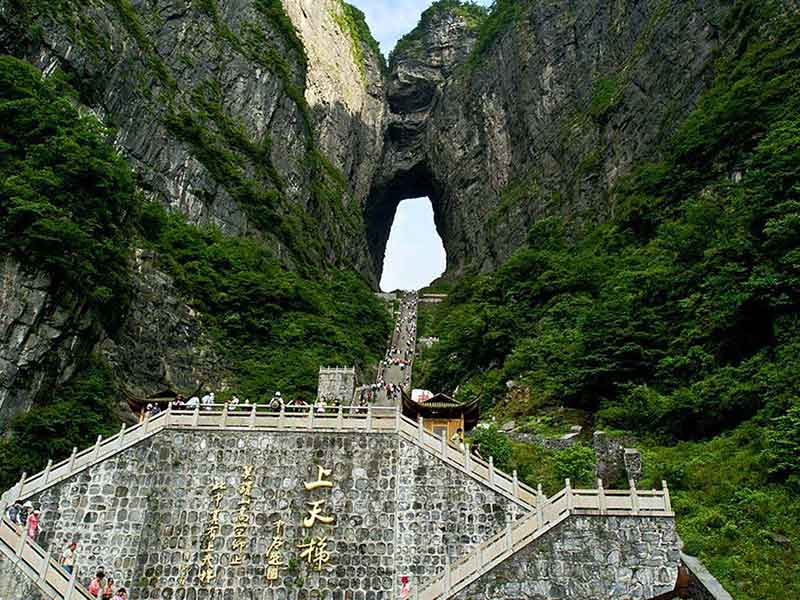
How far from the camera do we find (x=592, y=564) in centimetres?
1260

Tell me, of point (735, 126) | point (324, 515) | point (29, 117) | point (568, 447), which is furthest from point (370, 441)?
point (735, 126)

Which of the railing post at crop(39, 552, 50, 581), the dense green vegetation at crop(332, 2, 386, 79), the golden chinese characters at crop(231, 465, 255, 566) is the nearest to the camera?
the railing post at crop(39, 552, 50, 581)

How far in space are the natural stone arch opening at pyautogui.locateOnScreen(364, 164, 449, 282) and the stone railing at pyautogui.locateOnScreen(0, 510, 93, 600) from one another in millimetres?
62271

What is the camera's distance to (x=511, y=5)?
71.6m

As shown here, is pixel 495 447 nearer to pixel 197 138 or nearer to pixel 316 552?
pixel 316 552

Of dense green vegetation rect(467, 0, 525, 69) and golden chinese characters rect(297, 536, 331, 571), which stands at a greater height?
dense green vegetation rect(467, 0, 525, 69)

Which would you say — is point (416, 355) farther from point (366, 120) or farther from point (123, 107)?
point (366, 120)

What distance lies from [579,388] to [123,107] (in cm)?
2924

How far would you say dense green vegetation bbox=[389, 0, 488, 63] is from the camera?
273ft

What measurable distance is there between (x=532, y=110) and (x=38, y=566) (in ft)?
184

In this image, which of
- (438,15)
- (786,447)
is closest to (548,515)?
(786,447)

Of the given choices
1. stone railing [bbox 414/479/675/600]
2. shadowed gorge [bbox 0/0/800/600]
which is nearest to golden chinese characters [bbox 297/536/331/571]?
shadowed gorge [bbox 0/0/800/600]

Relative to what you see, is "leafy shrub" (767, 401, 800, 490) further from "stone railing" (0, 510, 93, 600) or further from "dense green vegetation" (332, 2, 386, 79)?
"dense green vegetation" (332, 2, 386, 79)

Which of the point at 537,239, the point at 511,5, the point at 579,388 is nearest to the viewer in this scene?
the point at 579,388
